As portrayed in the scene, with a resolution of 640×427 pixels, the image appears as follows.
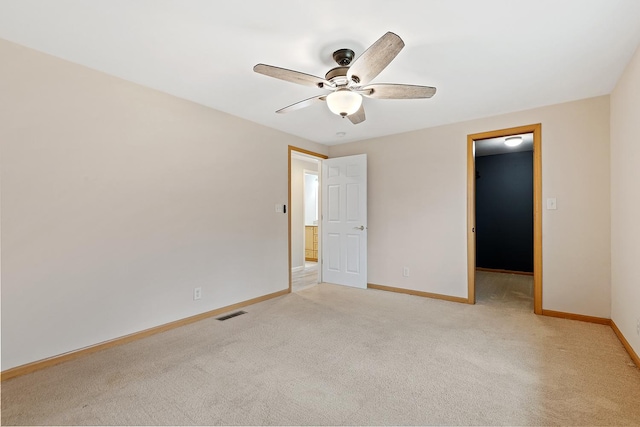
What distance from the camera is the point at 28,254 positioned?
2129 mm

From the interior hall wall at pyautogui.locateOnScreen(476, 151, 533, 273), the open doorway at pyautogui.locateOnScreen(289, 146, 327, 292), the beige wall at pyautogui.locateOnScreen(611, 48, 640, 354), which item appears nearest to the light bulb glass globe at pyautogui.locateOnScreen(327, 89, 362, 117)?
the beige wall at pyautogui.locateOnScreen(611, 48, 640, 354)

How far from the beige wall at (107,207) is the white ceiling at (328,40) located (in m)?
0.30

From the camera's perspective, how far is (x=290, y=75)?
2025mm

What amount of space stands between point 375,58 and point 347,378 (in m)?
2.05

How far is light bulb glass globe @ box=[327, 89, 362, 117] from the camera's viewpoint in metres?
→ 2.18

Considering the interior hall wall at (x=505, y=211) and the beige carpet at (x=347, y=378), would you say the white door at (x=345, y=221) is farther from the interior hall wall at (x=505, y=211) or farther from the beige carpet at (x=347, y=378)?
the interior hall wall at (x=505, y=211)

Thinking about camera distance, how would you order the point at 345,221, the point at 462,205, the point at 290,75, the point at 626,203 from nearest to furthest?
the point at 290,75 < the point at 626,203 < the point at 462,205 < the point at 345,221

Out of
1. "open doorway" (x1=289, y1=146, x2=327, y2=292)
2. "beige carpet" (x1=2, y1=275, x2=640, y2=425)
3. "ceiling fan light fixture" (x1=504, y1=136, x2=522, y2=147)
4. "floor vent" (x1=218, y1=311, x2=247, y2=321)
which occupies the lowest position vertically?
"floor vent" (x1=218, y1=311, x2=247, y2=321)

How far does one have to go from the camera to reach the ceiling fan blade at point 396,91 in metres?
2.21

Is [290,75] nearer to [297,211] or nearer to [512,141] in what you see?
[512,141]

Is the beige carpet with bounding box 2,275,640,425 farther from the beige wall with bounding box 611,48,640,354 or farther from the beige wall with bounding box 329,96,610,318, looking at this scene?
the beige wall with bounding box 329,96,610,318

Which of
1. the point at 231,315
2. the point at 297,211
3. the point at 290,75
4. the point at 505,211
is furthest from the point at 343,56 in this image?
the point at 505,211

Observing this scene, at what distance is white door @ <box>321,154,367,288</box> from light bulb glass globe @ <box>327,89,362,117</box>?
235 cm

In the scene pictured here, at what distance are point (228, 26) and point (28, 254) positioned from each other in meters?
2.09
